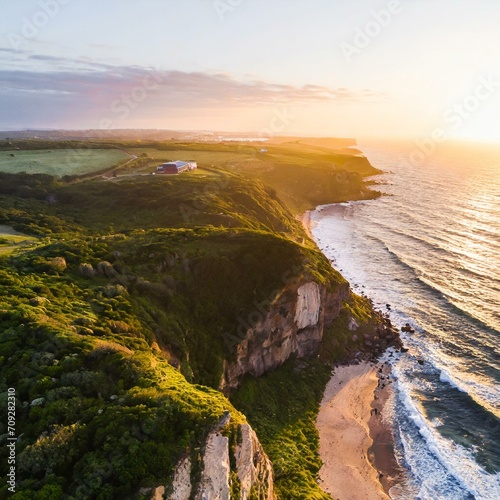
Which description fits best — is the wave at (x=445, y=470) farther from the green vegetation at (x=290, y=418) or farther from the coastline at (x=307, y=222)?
the coastline at (x=307, y=222)

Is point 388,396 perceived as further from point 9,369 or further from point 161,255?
point 9,369

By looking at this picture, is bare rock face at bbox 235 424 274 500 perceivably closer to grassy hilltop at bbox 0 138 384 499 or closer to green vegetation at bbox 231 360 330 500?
grassy hilltop at bbox 0 138 384 499

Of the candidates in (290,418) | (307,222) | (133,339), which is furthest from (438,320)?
(307,222)

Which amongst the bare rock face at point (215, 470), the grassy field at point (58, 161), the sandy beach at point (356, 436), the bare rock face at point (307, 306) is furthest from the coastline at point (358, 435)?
the grassy field at point (58, 161)

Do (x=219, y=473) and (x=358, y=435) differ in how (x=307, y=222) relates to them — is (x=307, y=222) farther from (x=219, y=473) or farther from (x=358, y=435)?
(x=219, y=473)

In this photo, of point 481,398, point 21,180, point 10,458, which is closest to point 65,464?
point 10,458
